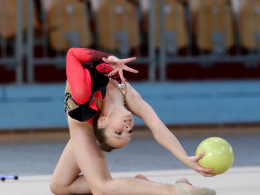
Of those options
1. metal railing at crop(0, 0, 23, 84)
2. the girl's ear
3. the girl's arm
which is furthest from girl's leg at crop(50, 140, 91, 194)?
metal railing at crop(0, 0, 23, 84)

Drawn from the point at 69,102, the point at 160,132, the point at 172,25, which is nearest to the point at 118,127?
the point at 160,132

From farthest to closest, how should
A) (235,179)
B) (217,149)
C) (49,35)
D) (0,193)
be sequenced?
1. (49,35)
2. (235,179)
3. (0,193)
4. (217,149)

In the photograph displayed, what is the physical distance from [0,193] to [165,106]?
10.4ft

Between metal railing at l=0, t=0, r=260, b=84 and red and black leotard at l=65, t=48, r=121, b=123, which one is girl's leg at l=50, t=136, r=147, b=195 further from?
metal railing at l=0, t=0, r=260, b=84

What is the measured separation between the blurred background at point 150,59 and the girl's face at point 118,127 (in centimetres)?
276

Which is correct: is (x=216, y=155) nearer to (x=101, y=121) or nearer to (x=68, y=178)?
(x=101, y=121)

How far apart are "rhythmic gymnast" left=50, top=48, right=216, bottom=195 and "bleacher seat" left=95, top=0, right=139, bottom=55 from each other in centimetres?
341

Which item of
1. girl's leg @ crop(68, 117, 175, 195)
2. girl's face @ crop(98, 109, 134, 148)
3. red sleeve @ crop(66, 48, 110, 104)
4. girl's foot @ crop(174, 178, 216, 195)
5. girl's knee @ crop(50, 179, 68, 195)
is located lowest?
girl's knee @ crop(50, 179, 68, 195)

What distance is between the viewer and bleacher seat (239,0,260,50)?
6.11m

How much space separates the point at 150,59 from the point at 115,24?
2.14 feet

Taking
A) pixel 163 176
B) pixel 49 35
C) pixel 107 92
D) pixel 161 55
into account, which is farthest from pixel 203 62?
pixel 107 92

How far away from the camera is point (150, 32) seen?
5773 millimetres

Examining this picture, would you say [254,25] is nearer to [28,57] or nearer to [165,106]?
[165,106]

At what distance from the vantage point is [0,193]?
2.79m
